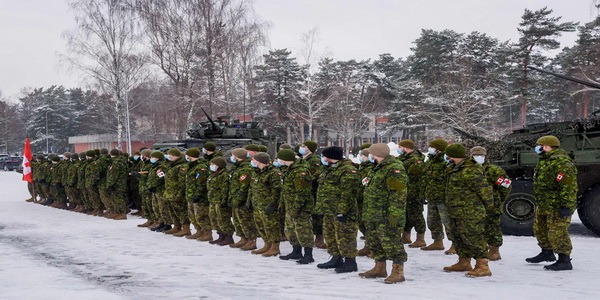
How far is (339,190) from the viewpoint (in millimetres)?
6781

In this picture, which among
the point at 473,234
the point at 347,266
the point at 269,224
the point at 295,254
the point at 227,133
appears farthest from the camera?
the point at 227,133

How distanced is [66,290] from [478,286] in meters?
4.42

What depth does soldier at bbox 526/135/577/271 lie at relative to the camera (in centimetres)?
673

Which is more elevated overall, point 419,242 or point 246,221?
point 246,221

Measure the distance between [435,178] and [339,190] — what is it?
6.39 feet

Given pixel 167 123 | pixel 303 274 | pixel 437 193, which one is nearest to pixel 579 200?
pixel 437 193

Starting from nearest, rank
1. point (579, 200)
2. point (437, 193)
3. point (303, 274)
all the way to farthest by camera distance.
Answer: point (303, 274) < point (437, 193) < point (579, 200)

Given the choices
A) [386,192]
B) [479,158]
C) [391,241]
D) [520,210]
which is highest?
[479,158]

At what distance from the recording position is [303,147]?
815 centimetres

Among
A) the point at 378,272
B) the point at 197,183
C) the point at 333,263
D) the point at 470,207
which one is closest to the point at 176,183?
the point at 197,183

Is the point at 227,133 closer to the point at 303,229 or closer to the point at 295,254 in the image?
the point at 295,254

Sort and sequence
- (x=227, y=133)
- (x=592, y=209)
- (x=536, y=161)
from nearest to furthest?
(x=592, y=209) < (x=536, y=161) < (x=227, y=133)

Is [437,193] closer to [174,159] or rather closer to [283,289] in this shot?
[283,289]

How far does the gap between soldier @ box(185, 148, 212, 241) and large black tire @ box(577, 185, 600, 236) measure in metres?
6.12
